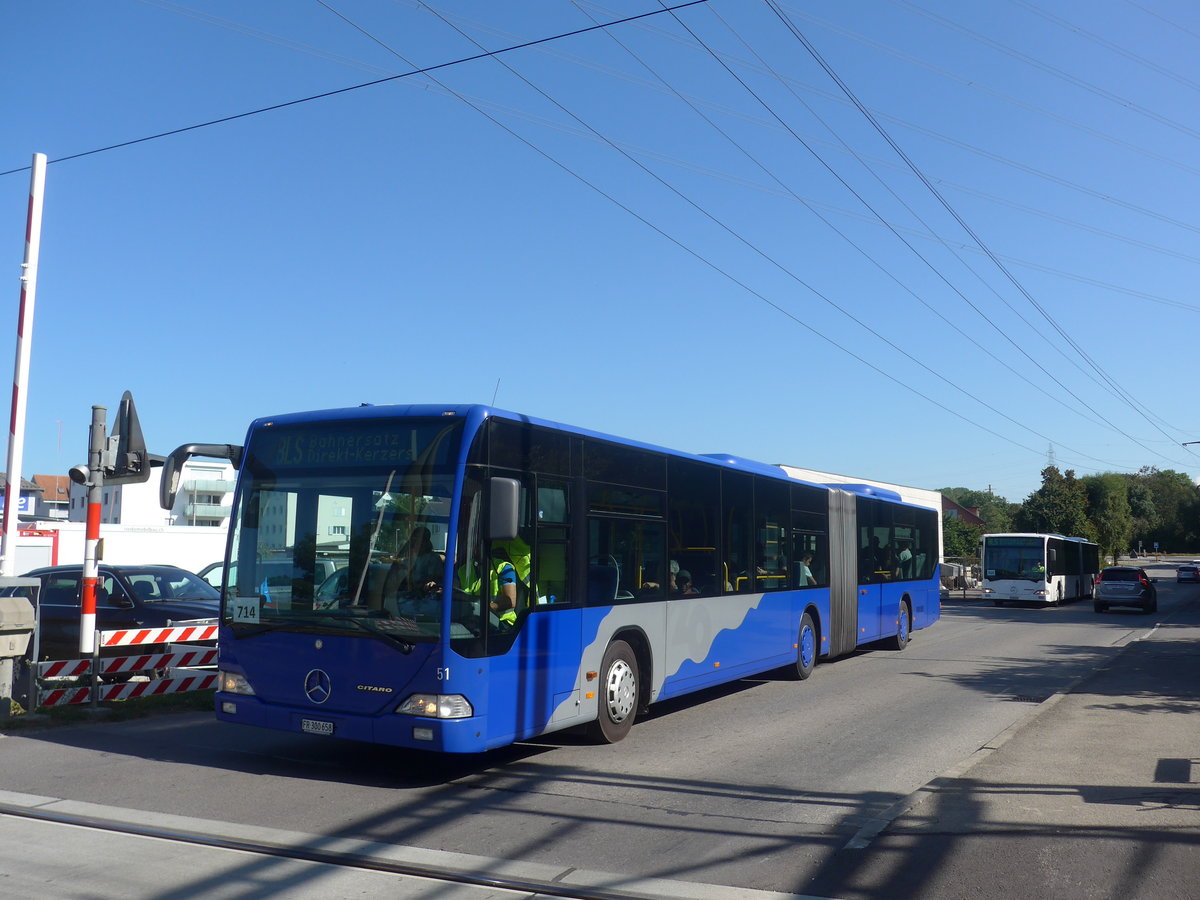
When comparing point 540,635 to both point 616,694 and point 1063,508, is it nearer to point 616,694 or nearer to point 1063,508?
point 616,694

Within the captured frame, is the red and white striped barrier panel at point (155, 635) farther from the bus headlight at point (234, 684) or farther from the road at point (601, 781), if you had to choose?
the bus headlight at point (234, 684)

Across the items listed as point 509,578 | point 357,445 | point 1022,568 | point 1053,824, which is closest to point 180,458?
point 357,445

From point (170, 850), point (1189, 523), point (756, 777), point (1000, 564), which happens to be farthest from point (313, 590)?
point (1189, 523)

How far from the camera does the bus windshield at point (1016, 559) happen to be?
1576 inches

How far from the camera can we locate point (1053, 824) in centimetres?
682

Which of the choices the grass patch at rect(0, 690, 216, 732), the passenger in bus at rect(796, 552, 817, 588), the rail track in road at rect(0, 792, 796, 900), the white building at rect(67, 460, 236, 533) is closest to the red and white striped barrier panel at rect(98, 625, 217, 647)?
the grass patch at rect(0, 690, 216, 732)

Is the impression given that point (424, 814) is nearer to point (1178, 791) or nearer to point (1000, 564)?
point (1178, 791)

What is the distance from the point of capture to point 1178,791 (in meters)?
7.71

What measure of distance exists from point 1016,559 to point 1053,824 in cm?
3616

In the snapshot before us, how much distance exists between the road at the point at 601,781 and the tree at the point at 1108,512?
259ft

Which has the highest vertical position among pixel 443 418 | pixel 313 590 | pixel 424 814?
pixel 443 418

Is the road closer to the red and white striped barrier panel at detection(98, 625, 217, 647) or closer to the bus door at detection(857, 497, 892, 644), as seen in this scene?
the red and white striped barrier panel at detection(98, 625, 217, 647)

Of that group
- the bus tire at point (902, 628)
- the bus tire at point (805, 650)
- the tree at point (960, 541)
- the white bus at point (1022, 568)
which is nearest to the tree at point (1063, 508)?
the tree at point (960, 541)

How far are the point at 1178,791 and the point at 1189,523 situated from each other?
13455cm
